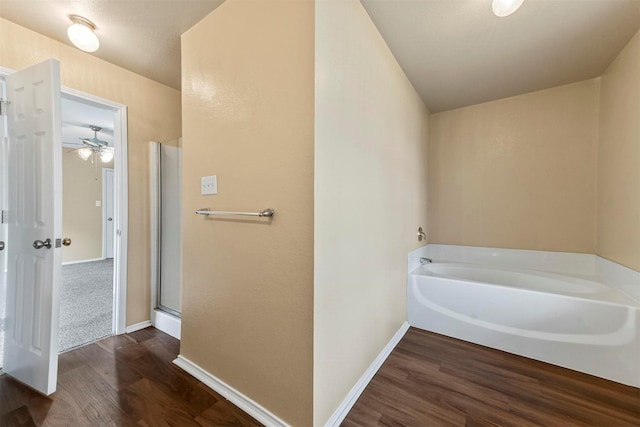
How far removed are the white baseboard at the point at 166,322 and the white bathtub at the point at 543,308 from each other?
2.06 meters

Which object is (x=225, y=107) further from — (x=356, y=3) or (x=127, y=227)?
(x=127, y=227)

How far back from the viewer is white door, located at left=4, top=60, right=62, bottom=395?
1436 millimetres

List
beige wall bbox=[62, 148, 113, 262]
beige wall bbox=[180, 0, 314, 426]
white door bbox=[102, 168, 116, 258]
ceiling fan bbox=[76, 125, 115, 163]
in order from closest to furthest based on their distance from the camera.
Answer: beige wall bbox=[180, 0, 314, 426] → ceiling fan bbox=[76, 125, 115, 163] → beige wall bbox=[62, 148, 113, 262] → white door bbox=[102, 168, 116, 258]

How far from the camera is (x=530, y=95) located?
2557 millimetres

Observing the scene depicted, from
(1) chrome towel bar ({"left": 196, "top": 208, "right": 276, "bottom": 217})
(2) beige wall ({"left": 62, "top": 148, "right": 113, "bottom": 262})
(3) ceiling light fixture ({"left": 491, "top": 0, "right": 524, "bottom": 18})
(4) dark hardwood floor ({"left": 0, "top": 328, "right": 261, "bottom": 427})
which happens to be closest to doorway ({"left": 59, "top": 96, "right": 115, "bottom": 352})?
(2) beige wall ({"left": 62, "top": 148, "right": 113, "bottom": 262})

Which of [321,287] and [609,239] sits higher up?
[609,239]

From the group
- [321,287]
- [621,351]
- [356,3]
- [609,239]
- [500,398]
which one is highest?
[356,3]

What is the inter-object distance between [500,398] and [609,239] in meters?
1.72

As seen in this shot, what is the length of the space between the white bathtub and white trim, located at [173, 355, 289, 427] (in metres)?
1.57

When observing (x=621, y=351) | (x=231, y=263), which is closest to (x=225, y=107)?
(x=231, y=263)

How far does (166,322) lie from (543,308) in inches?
118

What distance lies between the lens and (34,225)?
59.1 inches

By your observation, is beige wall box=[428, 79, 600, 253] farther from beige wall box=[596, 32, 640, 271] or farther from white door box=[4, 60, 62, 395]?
white door box=[4, 60, 62, 395]

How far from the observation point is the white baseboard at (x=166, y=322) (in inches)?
81.7
